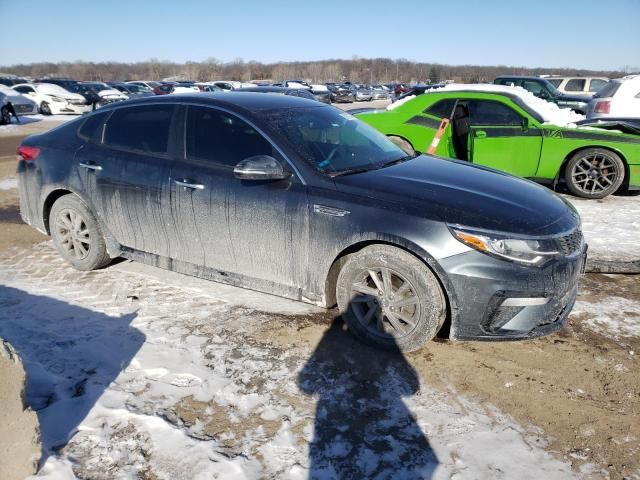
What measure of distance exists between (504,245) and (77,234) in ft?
11.8

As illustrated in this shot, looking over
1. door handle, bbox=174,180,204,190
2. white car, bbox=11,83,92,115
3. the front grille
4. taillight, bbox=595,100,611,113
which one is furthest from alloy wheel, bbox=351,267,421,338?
white car, bbox=11,83,92,115

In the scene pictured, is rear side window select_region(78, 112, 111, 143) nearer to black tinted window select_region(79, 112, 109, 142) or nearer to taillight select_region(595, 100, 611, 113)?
black tinted window select_region(79, 112, 109, 142)

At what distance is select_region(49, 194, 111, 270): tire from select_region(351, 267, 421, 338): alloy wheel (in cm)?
245

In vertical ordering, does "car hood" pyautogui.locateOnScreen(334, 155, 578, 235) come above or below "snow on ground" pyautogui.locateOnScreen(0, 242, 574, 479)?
above

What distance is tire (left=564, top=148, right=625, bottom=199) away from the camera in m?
7.15

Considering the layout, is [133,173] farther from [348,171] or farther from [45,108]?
[45,108]

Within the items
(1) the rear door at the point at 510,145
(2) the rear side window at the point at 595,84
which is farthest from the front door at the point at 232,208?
(2) the rear side window at the point at 595,84

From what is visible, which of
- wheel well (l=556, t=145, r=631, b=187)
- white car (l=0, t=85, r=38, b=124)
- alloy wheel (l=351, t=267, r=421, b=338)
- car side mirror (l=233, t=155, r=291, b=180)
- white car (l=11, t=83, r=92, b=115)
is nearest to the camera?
alloy wheel (l=351, t=267, r=421, b=338)

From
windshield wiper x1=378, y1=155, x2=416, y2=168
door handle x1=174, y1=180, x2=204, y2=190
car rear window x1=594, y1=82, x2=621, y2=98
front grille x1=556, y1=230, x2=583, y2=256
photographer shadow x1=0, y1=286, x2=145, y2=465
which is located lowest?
photographer shadow x1=0, y1=286, x2=145, y2=465

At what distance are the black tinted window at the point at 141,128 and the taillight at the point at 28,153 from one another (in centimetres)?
85

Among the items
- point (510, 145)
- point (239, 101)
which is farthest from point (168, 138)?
point (510, 145)

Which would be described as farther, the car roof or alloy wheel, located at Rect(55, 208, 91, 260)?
alloy wheel, located at Rect(55, 208, 91, 260)

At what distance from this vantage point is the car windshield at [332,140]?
356cm

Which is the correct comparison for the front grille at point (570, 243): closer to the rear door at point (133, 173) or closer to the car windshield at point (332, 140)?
the car windshield at point (332, 140)
